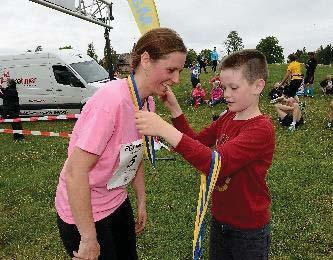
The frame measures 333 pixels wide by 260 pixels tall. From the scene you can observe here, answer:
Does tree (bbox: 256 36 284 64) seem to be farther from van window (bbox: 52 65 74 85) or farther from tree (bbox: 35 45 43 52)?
van window (bbox: 52 65 74 85)

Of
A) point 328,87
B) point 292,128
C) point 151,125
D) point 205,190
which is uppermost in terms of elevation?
point 151,125

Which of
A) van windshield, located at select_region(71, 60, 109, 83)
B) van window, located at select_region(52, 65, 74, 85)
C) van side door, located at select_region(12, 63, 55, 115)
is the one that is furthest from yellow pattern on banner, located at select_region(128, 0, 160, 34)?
van side door, located at select_region(12, 63, 55, 115)

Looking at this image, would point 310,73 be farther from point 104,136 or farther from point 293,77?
point 104,136

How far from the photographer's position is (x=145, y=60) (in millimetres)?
2059

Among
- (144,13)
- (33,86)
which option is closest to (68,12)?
(33,86)

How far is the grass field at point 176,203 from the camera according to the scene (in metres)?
4.66

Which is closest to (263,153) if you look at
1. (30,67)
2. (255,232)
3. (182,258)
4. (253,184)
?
(253,184)

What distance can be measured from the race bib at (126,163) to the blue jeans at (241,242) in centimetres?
73

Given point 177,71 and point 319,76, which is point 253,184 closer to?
point 177,71

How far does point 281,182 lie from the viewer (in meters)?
6.53

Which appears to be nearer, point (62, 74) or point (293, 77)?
point (293, 77)

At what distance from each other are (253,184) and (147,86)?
0.89 meters

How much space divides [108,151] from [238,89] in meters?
0.85

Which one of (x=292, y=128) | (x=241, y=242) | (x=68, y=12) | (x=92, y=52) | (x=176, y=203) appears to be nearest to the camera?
(x=241, y=242)
